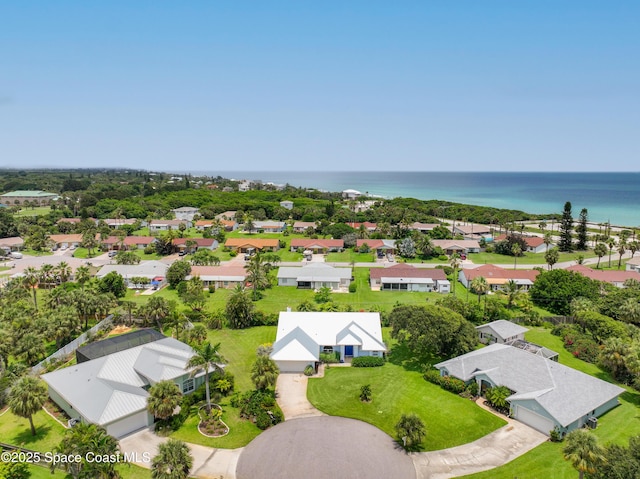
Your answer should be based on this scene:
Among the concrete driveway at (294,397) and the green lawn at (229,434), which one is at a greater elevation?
the green lawn at (229,434)

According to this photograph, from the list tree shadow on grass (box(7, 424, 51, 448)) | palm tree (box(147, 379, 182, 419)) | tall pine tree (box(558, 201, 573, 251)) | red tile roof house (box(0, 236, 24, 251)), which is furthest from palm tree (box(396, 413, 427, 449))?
red tile roof house (box(0, 236, 24, 251))

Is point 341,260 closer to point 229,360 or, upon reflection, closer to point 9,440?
point 229,360

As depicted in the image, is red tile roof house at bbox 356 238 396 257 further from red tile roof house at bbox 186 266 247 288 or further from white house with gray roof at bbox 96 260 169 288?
white house with gray roof at bbox 96 260 169 288

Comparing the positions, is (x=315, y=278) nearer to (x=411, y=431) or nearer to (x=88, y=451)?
(x=411, y=431)

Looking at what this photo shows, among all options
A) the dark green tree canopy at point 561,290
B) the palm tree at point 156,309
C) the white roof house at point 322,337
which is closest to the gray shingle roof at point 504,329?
the white roof house at point 322,337

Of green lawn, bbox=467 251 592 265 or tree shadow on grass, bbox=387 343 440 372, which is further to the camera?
green lawn, bbox=467 251 592 265

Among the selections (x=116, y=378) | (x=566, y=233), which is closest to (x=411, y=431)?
(x=116, y=378)

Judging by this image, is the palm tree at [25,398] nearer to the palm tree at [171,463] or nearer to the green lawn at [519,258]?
the palm tree at [171,463]
